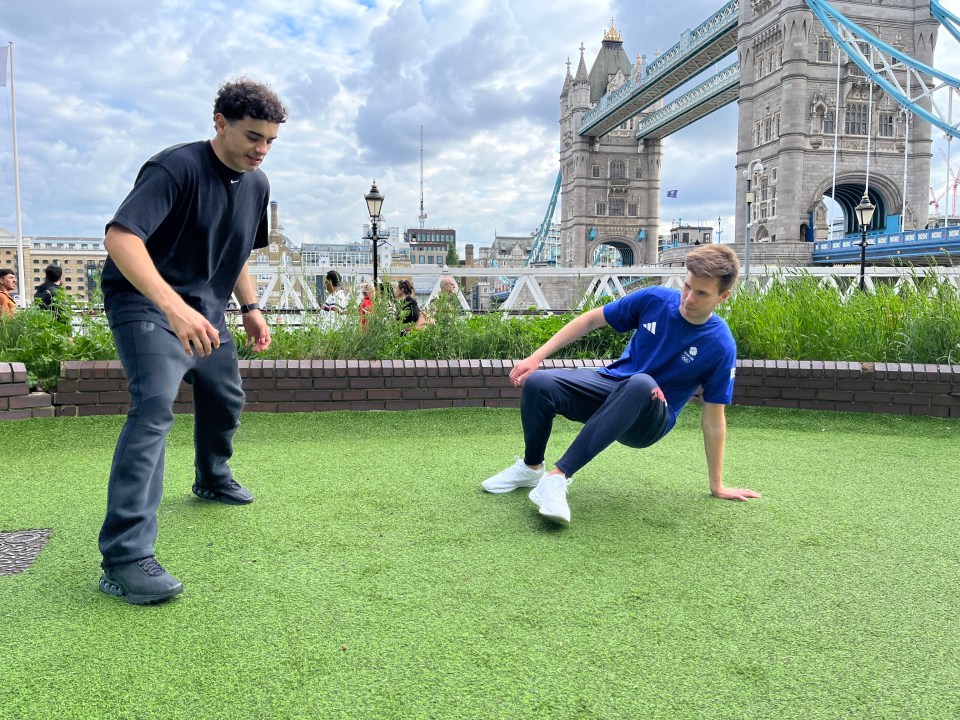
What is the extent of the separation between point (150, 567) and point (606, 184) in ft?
291

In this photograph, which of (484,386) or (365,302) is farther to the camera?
(365,302)

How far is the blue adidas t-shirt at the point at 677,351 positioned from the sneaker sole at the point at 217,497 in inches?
67.8

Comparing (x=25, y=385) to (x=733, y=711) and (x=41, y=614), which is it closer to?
(x=41, y=614)

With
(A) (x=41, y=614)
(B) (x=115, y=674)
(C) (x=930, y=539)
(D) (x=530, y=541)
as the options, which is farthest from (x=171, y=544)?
(C) (x=930, y=539)

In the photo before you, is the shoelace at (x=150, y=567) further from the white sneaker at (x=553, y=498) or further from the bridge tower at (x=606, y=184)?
the bridge tower at (x=606, y=184)

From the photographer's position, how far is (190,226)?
2381 mm

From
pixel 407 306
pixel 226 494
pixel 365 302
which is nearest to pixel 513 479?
pixel 226 494

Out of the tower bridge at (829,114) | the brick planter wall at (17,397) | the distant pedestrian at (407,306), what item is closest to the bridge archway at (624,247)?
the tower bridge at (829,114)

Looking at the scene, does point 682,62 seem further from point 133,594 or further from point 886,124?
point 133,594

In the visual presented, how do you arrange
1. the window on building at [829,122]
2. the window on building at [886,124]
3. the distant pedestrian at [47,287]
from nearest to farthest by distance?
the distant pedestrian at [47,287] < the window on building at [829,122] < the window on building at [886,124]

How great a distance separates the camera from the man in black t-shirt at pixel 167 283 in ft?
6.85

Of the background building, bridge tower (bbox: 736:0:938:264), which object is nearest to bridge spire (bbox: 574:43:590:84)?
bridge tower (bbox: 736:0:938:264)

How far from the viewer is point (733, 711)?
162 cm

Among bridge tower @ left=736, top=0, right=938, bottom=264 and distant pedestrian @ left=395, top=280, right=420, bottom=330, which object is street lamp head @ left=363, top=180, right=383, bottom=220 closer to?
distant pedestrian @ left=395, top=280, right=420, bottom=330
